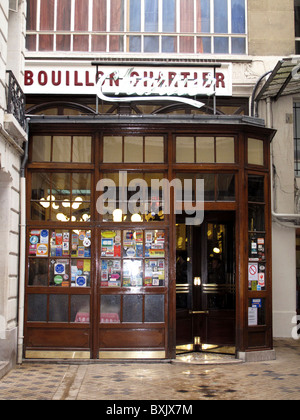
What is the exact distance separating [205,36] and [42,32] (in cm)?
424

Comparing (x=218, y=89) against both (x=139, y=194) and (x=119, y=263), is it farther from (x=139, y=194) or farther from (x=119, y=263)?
(x=119, y=263)

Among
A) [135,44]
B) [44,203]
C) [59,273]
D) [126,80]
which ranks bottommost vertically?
[59,273]

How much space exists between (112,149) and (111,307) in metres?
3.08

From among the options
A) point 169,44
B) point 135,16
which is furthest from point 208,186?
point 135,16

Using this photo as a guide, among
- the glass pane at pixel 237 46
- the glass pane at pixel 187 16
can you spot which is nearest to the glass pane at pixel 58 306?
the glass pane at pixel 187 16

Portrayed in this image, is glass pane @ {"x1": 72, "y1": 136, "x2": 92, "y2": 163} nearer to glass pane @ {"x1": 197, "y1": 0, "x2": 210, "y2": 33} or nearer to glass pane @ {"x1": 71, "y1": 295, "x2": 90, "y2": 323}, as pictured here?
glass pane @ {"x1": 71, "y1": 295, "x2": 90, "y2": 323}

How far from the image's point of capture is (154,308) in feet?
34.8

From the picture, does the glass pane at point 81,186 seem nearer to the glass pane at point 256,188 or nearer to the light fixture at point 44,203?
the light fixture at point 44,203

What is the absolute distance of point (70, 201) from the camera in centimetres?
1078

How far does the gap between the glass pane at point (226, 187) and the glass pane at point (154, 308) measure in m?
2.28

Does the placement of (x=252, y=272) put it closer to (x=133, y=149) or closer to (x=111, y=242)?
(x=111, y=242)

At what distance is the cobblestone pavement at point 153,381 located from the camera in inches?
317

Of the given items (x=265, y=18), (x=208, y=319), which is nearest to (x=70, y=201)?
(x=208, y=319)

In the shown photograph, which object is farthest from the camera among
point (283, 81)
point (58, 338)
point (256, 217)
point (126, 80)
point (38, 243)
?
point (283, 81)
